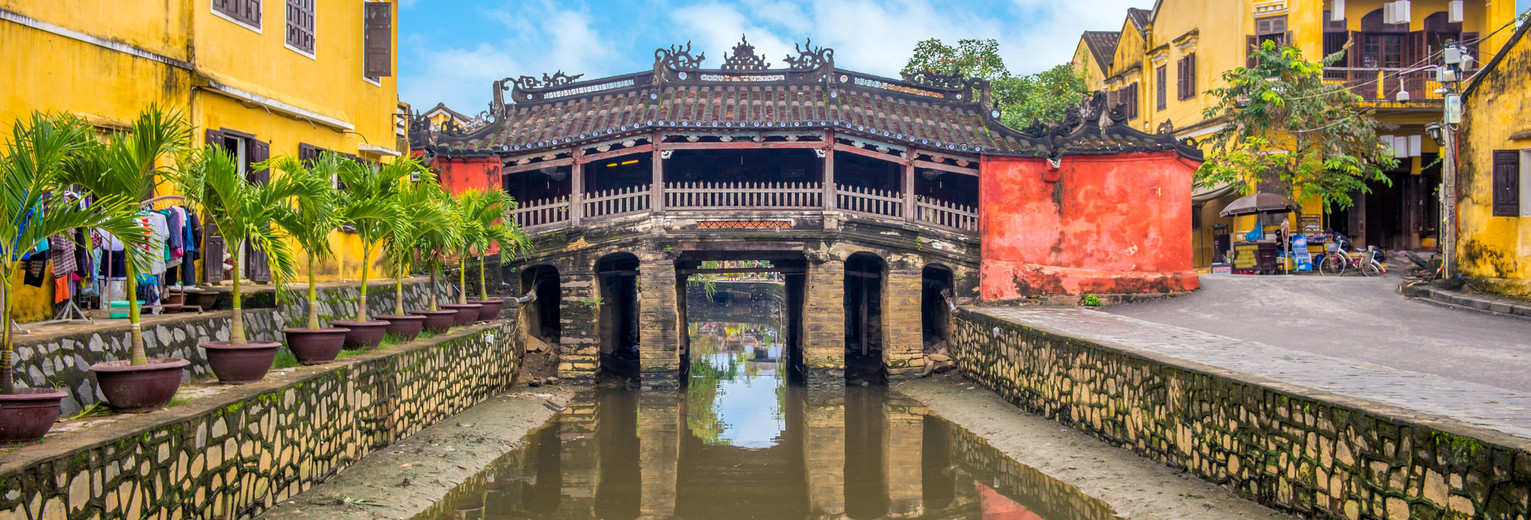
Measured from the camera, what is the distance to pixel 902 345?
→ 1784 cm

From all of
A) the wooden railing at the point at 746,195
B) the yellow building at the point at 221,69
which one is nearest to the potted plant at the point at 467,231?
the yellow building at the point at 221,69

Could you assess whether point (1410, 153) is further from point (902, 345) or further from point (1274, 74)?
point (902, 345)

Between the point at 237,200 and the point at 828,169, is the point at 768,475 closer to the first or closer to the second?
the point at 237,200

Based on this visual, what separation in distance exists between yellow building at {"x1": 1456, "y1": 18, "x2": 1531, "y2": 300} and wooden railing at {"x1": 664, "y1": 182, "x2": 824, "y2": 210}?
10019 mm

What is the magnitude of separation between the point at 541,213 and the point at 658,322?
3.62 metres

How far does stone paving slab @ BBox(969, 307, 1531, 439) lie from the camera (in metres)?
6.69

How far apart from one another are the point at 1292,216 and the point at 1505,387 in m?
17.2

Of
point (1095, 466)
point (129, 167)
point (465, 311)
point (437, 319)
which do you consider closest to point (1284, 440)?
point (1095, 466)

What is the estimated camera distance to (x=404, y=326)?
39.5ft

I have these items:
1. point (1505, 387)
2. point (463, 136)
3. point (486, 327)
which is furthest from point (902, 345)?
point (1505, 387)

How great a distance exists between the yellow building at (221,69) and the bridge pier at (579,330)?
12.5ft

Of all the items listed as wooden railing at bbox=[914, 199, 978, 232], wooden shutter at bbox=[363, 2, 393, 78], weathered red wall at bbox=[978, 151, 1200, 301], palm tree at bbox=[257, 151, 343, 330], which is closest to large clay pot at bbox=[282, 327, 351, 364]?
palm tree at bbox=[257, 151, 343, 330]

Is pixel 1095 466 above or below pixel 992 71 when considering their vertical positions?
below

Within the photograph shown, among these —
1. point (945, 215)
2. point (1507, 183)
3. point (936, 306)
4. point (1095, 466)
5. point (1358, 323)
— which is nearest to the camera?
point (1095, 466)
